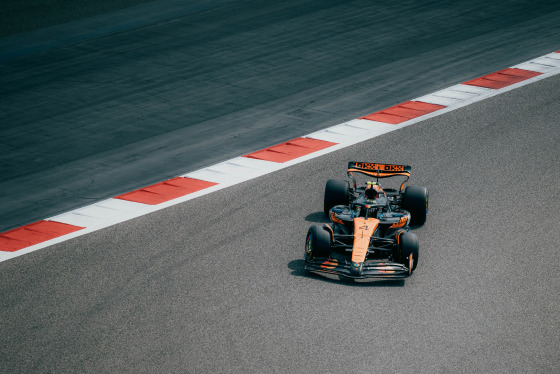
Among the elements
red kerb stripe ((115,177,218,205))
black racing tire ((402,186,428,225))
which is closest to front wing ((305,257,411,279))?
black racing tire ((402,186,428,225))

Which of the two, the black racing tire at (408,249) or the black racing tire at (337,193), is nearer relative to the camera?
the black racing tire at (408,249)

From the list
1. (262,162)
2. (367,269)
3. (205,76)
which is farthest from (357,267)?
(205,76)

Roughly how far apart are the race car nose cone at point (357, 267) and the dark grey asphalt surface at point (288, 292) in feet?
0.69

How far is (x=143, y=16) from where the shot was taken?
810 inches

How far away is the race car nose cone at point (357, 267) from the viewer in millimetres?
8688

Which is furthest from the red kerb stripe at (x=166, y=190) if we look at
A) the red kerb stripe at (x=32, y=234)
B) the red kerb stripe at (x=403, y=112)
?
the red kerb stripe at (x=403, y=112)

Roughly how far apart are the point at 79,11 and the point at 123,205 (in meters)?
11.4

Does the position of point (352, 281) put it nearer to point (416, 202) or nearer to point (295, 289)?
point (295, 289)

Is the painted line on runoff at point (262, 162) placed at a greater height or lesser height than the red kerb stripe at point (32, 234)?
greater

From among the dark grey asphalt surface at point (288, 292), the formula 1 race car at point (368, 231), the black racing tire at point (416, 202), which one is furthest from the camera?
the black racing tire at point (416, 202)

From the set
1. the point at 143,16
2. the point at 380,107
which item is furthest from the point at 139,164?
the point at 143,16

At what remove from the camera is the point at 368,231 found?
9.19 meters

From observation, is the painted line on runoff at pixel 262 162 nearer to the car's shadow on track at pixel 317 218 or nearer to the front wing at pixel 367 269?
the car's shadow on track at pixel 317 218

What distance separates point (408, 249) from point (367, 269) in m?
0.53
